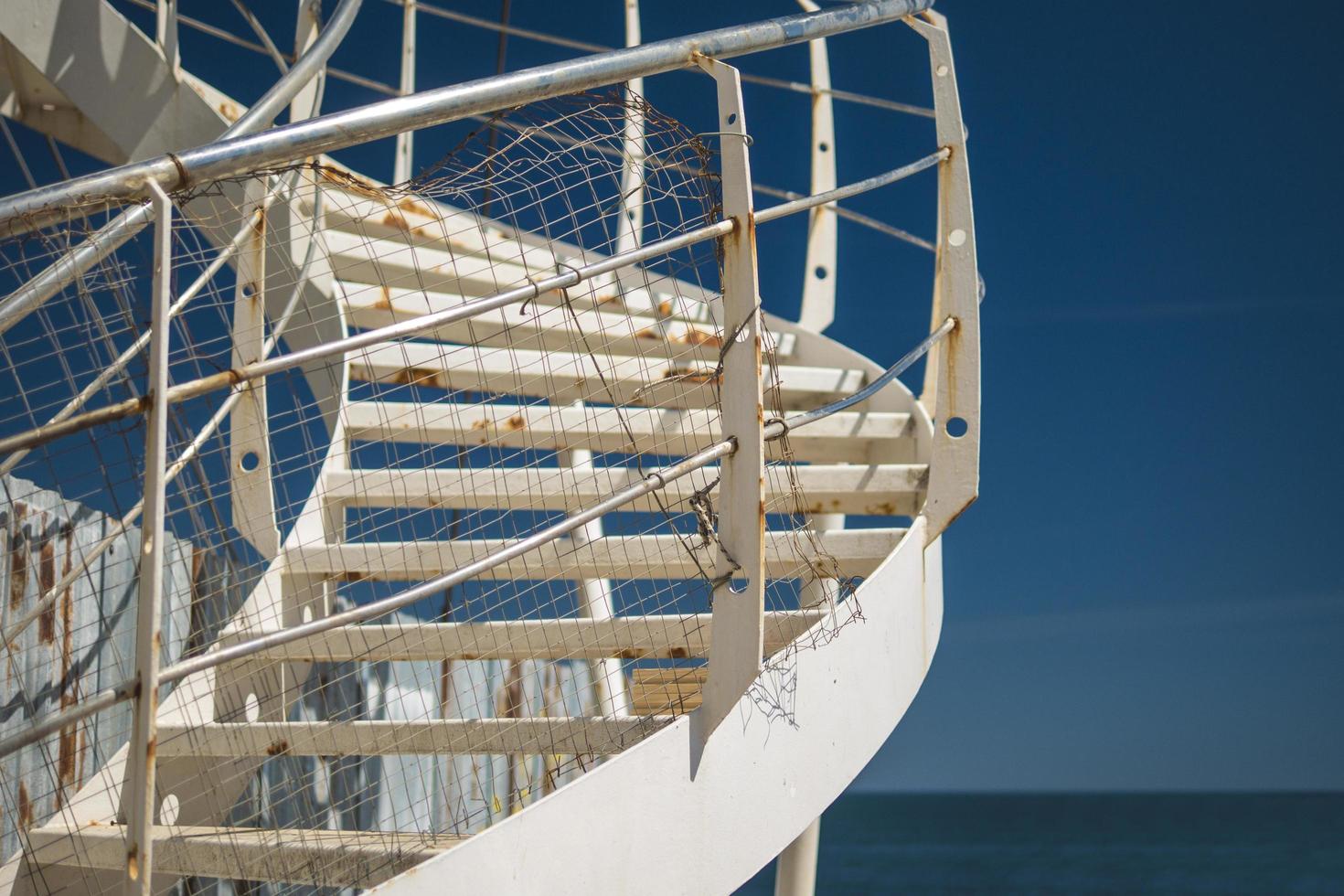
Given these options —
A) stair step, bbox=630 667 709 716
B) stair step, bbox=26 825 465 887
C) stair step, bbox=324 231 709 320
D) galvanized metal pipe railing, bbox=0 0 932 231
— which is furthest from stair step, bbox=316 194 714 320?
stair step, bbox=26 825 465 887

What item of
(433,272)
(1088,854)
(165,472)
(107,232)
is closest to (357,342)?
(165,472)

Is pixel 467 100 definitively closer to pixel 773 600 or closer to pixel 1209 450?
pixel 773 600

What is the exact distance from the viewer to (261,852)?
1860mm

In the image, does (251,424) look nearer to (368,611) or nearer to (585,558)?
(585,558)

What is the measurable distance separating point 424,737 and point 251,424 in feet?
3.31

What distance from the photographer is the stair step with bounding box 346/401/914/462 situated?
314 cm

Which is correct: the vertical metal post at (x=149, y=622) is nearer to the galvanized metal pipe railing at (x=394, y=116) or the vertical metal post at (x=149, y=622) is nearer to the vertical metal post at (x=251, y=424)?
the galvanized metal pipe railing at (x=394, y=116)

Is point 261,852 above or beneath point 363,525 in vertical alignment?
beneath

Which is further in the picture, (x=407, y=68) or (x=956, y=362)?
(x=407, y=68)

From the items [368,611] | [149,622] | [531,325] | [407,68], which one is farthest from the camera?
[407,68]

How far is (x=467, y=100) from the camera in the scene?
69.7 inches

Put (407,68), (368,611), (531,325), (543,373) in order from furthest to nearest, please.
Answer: (407,68) → (531,325) → (543,373) → (368,611)

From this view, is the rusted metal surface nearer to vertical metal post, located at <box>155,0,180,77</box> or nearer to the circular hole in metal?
the circular hole in metal

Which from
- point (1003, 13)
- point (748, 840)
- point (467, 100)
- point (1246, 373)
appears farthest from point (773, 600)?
point (1246, 373)
